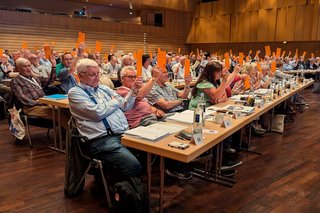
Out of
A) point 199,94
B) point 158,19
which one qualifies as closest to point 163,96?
point 199,94

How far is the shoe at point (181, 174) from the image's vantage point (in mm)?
3116

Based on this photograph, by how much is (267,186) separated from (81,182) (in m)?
1.88

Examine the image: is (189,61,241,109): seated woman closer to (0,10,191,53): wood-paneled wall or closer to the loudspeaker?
(0,10,191,53): wood-paneled wall

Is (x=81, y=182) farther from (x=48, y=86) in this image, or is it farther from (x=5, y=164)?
(x=48, y=86)

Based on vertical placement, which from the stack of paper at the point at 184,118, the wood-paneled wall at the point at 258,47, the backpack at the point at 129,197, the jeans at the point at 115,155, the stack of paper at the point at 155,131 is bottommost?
the backpack at the point at 129,197

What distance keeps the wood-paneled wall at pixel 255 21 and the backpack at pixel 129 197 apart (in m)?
14.2

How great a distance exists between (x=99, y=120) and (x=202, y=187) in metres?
1.31

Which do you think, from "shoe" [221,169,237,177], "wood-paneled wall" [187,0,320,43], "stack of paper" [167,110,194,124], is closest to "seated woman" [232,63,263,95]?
"shoe" [221,169,237,177]

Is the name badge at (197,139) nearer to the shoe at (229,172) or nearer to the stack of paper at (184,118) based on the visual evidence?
the stack of paper at (184,118)

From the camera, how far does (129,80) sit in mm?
2865

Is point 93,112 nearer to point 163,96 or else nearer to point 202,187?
point 163,96

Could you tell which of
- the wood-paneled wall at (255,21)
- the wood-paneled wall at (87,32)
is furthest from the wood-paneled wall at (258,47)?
the wood-paneled wall at (87,32)

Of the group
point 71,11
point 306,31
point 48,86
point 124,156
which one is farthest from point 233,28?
point 124,156

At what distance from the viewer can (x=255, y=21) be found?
15.4m
